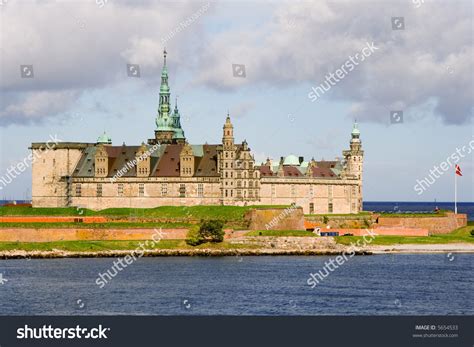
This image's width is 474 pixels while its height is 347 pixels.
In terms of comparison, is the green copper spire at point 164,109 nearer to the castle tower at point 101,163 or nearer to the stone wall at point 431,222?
the castle tower at point 101,163

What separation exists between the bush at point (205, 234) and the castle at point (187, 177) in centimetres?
1814

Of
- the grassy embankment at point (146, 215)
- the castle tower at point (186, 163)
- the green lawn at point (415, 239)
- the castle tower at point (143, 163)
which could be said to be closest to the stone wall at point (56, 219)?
the grassy embankment at point (146, 215)

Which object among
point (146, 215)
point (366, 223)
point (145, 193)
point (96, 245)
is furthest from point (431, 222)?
point (96, 245)

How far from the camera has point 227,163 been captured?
132 m

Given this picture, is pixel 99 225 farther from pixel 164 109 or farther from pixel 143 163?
pixel 164 109

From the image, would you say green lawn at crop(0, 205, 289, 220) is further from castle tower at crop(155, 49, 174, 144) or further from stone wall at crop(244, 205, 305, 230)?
castle tower at crop(155, 49, 174, 144)

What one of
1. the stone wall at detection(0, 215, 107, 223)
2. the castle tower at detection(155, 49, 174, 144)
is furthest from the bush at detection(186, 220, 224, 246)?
the castle tower at detection(155, 49, 174, 144)

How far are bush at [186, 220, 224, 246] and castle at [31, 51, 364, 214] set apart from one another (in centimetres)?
1814

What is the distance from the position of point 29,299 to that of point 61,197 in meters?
66.1
